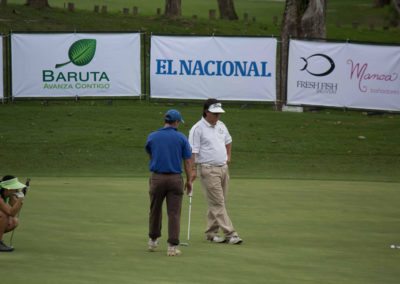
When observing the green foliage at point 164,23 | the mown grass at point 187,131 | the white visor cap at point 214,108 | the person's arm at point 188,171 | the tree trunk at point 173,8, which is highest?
the white visor cap at point 214,108

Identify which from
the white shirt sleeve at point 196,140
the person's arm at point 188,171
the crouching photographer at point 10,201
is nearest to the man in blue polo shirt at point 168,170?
the person's arm at point 188,171

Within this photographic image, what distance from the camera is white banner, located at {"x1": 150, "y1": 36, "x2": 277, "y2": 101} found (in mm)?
32344

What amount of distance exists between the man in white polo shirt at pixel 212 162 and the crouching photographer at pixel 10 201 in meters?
2.78

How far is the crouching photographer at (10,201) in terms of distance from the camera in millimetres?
13977

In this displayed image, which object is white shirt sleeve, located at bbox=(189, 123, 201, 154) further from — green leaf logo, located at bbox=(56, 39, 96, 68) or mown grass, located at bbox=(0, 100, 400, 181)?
green leaf logo, located at bbox=(56, 39, 96, 68)

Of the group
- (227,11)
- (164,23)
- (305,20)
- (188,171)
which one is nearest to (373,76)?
(305,20)

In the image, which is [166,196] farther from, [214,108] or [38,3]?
[38,3]

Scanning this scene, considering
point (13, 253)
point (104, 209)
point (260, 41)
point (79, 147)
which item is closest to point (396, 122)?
point (260, 41)

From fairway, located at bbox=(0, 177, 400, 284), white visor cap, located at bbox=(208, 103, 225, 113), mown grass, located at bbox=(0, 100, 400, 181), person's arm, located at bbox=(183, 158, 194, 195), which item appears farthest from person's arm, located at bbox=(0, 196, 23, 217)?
mown grass, located at bbox=(0, 100, 400, 181)

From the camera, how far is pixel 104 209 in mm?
18750

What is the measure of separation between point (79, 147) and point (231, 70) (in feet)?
19.4

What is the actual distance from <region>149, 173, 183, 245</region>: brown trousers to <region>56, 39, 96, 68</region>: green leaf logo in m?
18.2

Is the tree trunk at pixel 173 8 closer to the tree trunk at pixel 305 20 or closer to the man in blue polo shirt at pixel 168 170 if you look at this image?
the tree trunk at pixel 305 20

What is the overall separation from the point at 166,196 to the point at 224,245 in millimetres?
1419
